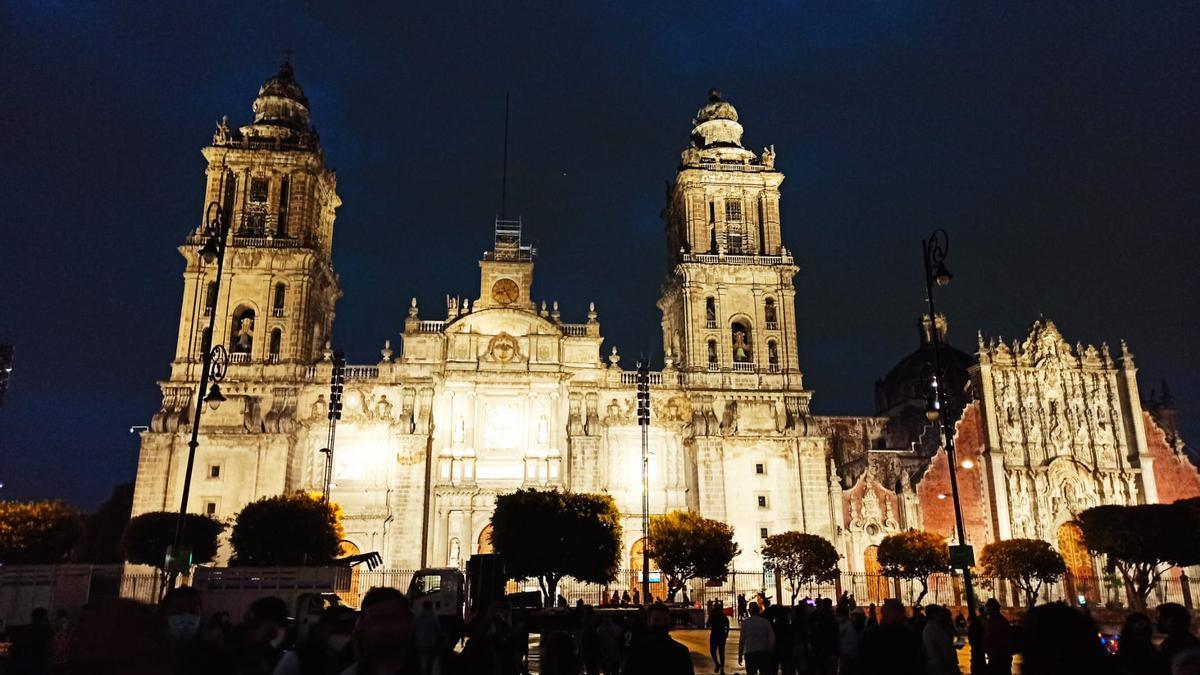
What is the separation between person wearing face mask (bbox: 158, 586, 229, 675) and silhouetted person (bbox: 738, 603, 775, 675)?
9.90 meters

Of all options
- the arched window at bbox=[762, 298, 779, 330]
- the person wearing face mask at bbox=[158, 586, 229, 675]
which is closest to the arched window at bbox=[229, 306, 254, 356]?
the arched window at bbox=[762, 298, 779, 330]

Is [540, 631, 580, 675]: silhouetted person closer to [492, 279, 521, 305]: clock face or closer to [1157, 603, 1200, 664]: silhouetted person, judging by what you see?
[1157, 603, 1200, 664]: silhouetted person

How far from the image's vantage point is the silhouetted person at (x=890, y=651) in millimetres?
7793

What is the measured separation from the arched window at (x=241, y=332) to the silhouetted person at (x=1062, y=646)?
5223 cm

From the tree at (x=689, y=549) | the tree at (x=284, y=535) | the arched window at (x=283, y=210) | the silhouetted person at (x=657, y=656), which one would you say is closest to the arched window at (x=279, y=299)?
the arched window at (x=283, y=210)

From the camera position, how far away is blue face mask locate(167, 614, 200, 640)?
235 inches

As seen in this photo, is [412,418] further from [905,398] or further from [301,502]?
[905,398]

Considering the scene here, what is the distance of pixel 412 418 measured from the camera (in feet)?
162

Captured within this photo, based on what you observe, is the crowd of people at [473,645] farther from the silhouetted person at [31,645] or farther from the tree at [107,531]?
the tree at [107,531]

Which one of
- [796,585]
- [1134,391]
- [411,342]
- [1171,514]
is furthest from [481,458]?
[1134,391]

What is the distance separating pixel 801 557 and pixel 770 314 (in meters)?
17.1

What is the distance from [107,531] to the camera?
6222 centimetres

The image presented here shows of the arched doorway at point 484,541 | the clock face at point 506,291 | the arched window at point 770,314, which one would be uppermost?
the clock face at point 506,291

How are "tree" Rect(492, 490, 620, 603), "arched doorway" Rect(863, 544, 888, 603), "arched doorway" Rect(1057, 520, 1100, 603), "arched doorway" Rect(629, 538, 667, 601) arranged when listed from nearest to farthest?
"tree" Rect(492, 490, 620, 603) < "arched doorway" Rect(629, 538, 667, 601) < "arched doorway" Rect(863, 544, 888, 603) < "arched doorway" Rect(1057, 520, 1100, 603)
